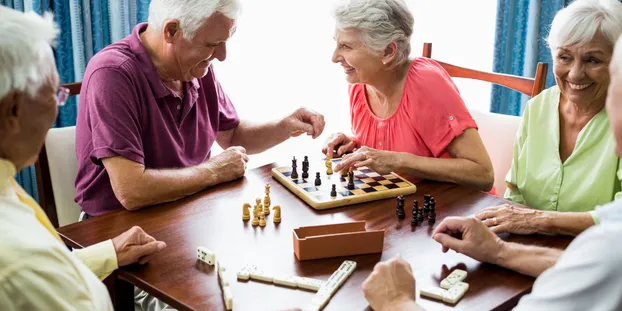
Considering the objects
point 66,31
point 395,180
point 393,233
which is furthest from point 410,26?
point 66,31

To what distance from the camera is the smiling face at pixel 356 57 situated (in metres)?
2.42

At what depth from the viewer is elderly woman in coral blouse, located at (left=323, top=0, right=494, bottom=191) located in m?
2.25

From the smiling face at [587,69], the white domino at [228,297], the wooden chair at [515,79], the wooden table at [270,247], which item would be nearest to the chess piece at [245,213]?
the wooden table at [270,247]

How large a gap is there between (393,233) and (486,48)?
9.00ft

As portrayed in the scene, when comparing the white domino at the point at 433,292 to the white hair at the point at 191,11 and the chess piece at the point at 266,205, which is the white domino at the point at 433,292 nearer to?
the chess piece at the point at 266,205

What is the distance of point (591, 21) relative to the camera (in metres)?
2.10

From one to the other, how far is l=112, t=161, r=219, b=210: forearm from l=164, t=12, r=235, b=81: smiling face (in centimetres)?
40

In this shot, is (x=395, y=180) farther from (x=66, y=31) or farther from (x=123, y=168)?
(x=66, y=31)

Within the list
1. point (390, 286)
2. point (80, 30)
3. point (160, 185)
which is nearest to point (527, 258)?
point (390, 286)

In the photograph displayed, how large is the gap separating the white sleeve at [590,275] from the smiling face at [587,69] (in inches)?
46.8

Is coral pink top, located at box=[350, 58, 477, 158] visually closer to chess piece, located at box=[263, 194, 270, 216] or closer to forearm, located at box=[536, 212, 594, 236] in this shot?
forearm, located at box=[536, 212, 594, 236]

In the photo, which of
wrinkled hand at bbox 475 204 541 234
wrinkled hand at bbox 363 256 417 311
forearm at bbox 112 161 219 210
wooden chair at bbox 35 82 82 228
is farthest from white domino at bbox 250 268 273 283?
wooden chair at bbox 35 82 82 228

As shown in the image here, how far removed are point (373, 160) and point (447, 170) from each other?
27 cm

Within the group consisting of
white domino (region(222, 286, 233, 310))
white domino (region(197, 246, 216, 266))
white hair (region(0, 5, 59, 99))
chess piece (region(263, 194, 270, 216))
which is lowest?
white domino (region(222, 286, 233, 310))
